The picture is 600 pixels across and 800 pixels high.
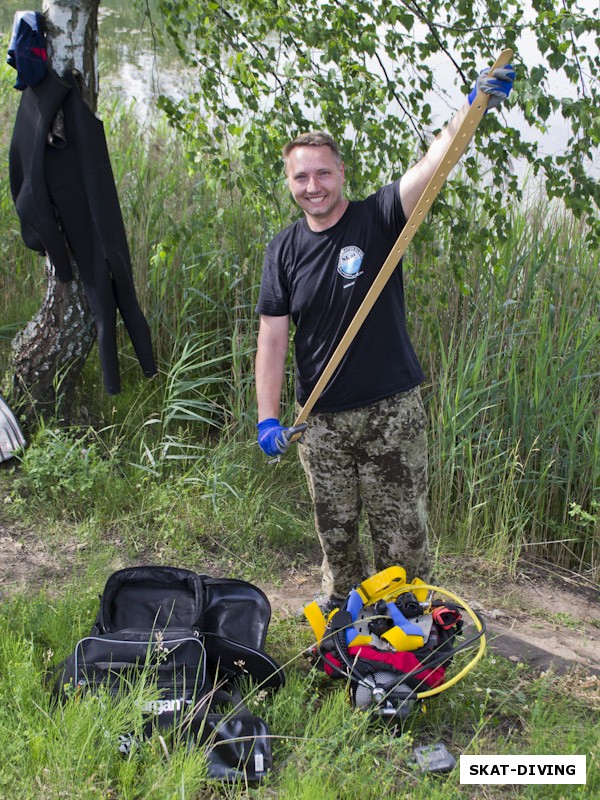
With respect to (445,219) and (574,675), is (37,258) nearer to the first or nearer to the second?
(445,219)

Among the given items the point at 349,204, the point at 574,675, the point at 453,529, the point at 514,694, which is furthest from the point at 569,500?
the point at 349,204

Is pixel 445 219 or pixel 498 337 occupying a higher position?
pixel 445 219

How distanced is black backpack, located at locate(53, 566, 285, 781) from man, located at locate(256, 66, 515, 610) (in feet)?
1.82

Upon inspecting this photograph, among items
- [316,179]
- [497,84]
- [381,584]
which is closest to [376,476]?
[381,584]

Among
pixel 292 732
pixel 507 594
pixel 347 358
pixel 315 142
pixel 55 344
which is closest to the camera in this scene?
pixel 292 732

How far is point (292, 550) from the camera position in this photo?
399 centimetres

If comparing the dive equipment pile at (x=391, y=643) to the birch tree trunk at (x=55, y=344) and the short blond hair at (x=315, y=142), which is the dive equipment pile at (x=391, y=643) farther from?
the birch tree trunk at (x=55, y=344)

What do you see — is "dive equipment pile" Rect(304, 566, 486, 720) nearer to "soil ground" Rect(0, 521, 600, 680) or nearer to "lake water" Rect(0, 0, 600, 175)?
"soil ground" Rect(0, 521, 600, 680)

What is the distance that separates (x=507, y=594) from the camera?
3.78 metres

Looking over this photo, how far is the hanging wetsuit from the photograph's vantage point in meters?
3.71

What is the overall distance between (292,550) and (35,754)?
1906 mm

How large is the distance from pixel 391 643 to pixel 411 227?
1.39 meters

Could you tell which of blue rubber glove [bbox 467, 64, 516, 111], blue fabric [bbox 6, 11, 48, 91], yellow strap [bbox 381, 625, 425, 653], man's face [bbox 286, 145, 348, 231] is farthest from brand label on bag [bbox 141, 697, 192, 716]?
blue fabric [bbox 6, 11, 48, 91]

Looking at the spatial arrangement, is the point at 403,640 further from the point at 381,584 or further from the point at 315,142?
the point at 315,142
